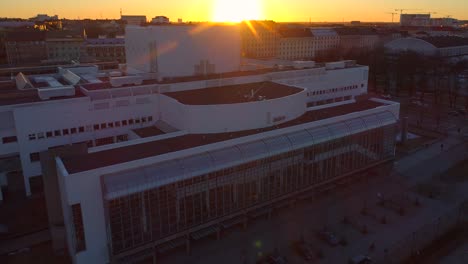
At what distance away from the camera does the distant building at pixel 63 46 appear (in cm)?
9931

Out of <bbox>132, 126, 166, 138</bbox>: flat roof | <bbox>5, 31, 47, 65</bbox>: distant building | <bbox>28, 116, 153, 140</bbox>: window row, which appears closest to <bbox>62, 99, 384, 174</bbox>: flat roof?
<bbox>132, 126, 166, 138</bbox>: flat roof

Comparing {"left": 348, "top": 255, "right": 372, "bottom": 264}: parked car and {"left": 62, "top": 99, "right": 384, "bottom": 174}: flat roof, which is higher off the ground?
{"left": 62, "top": 99, "right": 384, "bottom": 174}: flat roof

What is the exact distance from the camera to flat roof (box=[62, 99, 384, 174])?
80.9 ft

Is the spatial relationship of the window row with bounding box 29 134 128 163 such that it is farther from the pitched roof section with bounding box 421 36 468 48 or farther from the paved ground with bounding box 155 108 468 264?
the pitched roof section with bounding box 421 36 468 48

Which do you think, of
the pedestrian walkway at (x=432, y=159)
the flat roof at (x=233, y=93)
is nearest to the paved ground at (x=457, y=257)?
the pedestrian walkway at (x=432, y=159)

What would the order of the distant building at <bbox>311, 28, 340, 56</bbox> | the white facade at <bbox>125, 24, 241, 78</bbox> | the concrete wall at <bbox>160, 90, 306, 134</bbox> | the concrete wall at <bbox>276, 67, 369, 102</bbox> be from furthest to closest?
the distant building at <bbox>311, 28, 340, 56</bbox>, the concrete wall at <bbox>276, 67, 369, 102</bbox>, the white facade at <bbox>125, 24, 241, 78</bbox>, the concrete wall at <bbox>160, 90, 306, 134</bbox>

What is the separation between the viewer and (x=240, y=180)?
28.1 metres

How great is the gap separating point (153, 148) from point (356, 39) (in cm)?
13658

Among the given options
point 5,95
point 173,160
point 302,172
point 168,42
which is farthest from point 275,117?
point 5,95

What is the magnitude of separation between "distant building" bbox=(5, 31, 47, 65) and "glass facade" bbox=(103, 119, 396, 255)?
90.4m

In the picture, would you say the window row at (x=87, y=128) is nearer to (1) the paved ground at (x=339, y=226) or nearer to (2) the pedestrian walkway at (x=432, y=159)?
(1) the paved ground at (x=339, y=226)

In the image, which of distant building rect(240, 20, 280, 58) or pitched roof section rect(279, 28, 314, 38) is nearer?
distant building rect(240, 20, 280, 58)

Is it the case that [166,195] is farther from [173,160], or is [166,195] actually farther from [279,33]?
[279,33]

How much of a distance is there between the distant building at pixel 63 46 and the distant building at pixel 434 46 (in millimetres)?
100211
